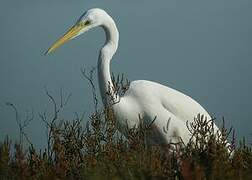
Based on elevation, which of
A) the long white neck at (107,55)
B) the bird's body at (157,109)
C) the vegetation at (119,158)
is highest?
the long white neck at (107,55)

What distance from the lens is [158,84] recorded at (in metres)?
9.10

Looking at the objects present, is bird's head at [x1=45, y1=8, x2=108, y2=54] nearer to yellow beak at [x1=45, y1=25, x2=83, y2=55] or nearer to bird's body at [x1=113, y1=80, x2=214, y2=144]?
yellow beak at [x1=45, y1=25, x2=83, y2=55]

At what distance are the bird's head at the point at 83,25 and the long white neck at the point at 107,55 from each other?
0.48ft

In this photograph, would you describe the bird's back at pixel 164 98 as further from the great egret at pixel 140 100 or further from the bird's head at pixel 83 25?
the bird's head at pixel 83 25

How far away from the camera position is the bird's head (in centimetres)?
929

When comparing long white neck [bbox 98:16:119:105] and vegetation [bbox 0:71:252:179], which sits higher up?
long white neck [bbox 98:16:119:105]

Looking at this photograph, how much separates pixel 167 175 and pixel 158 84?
13.6 ft

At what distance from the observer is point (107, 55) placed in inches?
352

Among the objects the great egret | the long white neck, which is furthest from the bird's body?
the long white neck

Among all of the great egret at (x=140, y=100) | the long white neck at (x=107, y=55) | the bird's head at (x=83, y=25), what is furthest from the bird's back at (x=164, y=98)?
the bird's head at (x=83, y=25)

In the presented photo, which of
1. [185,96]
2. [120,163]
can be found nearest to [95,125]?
[120,163]

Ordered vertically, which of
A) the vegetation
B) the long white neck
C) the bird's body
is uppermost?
the long white neck

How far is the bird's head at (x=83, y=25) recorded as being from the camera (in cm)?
929

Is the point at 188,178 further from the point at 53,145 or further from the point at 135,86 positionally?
the point at 135,86
